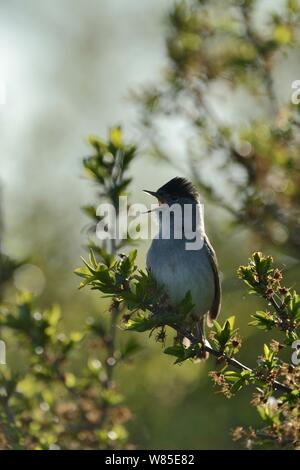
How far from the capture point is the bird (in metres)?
5.66

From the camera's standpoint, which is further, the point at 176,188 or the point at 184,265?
the point at 176,188

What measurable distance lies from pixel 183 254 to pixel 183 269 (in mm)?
130

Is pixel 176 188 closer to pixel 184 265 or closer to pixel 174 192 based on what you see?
pixel 174 192

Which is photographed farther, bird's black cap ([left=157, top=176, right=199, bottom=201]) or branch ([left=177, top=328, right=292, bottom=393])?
bird's black cap ([left=157, top=176, right=199, bottom=201])

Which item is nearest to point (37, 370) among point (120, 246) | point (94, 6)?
point (120, 246)

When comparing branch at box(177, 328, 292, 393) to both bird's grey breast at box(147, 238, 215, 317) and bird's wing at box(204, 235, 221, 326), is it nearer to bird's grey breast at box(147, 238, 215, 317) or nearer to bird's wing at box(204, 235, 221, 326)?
bird's grey breast at box(147, 238, 215, 317)

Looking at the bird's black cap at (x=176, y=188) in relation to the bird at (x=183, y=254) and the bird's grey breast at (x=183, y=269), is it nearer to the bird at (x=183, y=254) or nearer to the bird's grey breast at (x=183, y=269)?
the bird at (x=183, y=254)

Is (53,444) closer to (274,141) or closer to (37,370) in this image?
(37,370)

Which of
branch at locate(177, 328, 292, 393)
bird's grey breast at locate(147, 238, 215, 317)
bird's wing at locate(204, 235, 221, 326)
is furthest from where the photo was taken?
bird's wing at locate(204, 235, 221, 326)

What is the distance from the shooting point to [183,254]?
5.79 m

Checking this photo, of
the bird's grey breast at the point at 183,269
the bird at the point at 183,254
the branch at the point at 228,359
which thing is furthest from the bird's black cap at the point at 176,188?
the branch at the point at 228,359

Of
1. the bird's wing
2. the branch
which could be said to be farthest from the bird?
the branch

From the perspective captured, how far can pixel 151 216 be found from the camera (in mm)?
6141

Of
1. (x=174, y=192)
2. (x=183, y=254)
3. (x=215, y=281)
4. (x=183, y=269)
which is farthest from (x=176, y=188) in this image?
(x=215, y=281)
